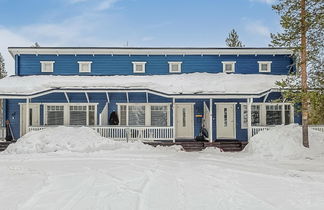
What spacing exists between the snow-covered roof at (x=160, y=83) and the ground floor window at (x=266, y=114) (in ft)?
5.83

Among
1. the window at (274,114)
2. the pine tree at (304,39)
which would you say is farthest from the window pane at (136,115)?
the pine tree at (304,39)

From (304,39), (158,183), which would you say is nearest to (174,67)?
(304,39)

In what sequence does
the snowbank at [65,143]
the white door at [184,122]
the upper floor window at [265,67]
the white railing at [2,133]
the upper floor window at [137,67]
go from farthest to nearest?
the upper floor window at [265,67], the upper floor window at [137,67], the white door at [184,122], the white railing at [2,133], the snowbank at [65,143]

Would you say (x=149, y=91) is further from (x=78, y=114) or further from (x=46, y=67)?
(x=46, y=67)

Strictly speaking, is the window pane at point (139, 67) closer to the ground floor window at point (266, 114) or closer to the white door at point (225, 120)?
the white door at point (225, 120)

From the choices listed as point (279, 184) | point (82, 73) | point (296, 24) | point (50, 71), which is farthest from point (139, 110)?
point (279, 184)

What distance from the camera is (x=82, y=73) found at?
18094 millimetres

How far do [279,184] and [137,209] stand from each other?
4.04 metres

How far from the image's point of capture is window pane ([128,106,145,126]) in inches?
668

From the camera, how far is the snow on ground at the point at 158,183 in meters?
5.00

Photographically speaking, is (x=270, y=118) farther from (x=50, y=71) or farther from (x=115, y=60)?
(x=50, y=71)

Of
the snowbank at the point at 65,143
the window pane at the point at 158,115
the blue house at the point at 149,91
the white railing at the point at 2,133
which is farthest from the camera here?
A: the window pane at the point at 158,115

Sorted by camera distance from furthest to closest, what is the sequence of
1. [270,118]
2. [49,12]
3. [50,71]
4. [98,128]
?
[49,12]
[50,71]
[270,118]
[98,128]

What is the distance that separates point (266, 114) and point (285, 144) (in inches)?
219
